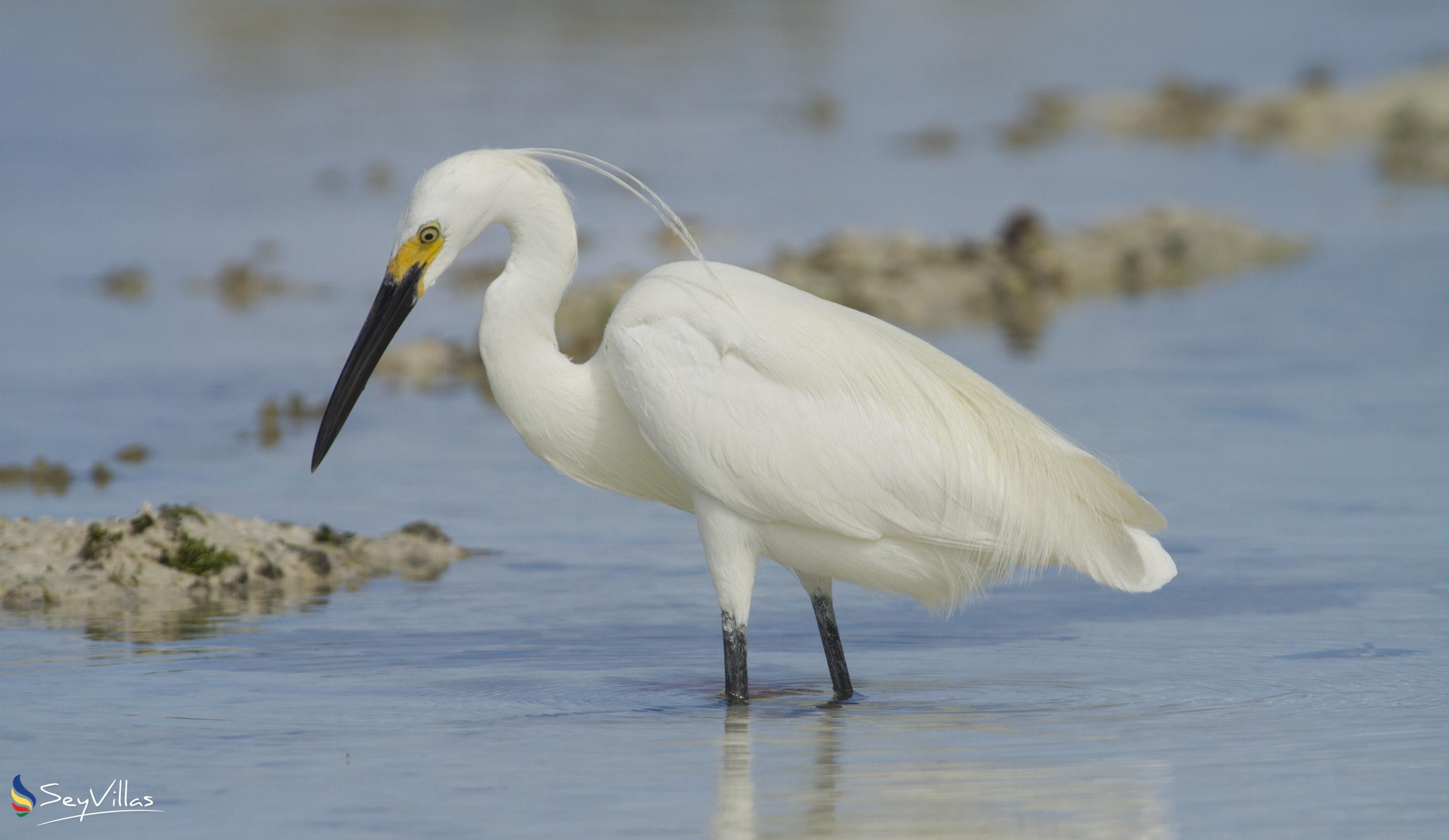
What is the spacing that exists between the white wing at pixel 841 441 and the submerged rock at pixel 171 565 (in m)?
2.18

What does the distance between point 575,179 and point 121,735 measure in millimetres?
15517

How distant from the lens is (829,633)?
6469mm

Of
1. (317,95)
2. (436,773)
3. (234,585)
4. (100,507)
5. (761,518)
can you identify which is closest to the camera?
(436,773)

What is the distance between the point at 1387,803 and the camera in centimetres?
507

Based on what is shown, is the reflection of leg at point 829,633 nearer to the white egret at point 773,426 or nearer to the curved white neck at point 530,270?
the white egret at point 773,426

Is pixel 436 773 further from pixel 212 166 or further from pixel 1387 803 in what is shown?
pixel 212 166

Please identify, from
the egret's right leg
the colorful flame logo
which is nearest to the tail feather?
the egret's right leg

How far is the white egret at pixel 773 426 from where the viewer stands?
6.24 m

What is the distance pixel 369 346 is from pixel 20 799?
6.90ft

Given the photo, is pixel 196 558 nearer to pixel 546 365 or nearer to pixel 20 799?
pixel 546 365

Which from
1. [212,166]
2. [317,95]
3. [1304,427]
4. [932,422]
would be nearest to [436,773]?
[932,422]

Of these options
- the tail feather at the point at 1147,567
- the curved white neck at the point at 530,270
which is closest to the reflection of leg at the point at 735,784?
the tail feather at the point at 1147,567

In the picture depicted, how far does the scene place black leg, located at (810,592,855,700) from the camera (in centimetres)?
643

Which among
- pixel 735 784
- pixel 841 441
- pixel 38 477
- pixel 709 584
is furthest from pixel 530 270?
pixel 38 477
